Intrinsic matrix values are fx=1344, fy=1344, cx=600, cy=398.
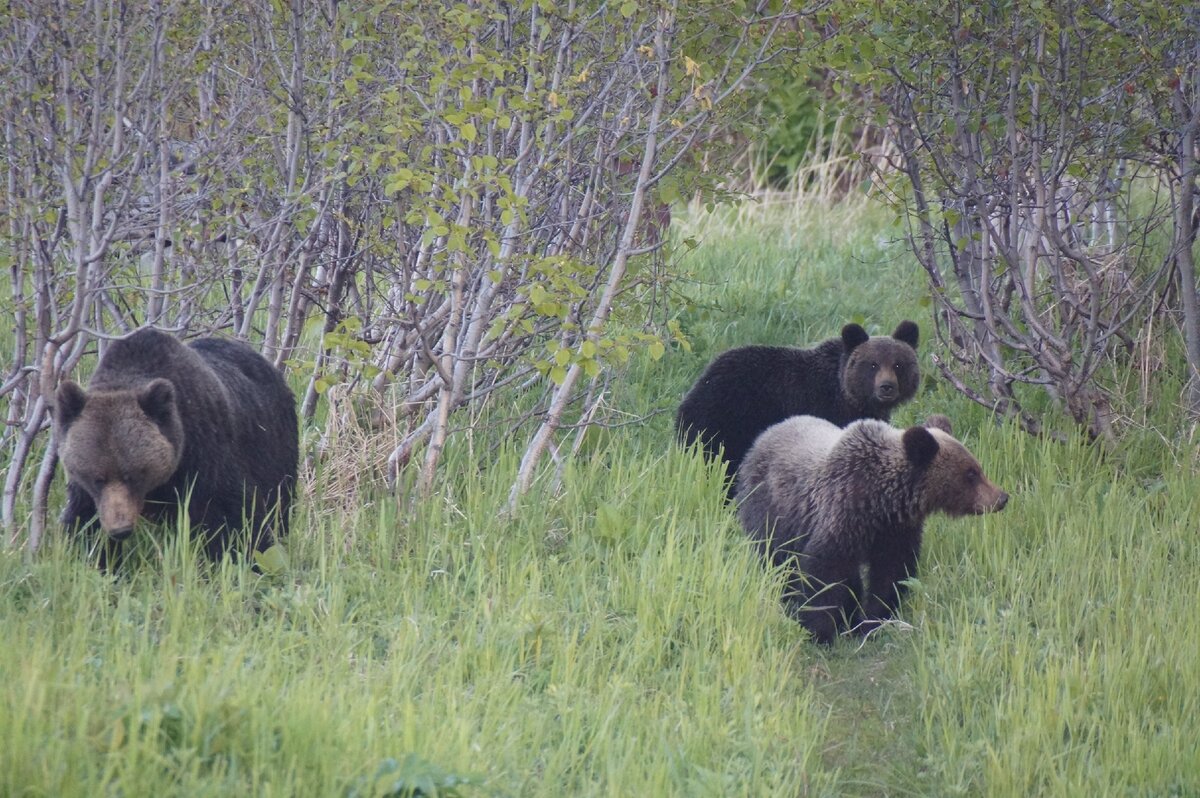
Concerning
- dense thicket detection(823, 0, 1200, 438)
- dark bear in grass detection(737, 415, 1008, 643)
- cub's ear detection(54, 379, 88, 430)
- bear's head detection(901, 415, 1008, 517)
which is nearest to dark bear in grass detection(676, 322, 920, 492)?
dense thicket detection(823, 0, 1200, 438)

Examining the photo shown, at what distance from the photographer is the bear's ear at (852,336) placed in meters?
8.22

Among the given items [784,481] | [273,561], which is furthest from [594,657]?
[784,481]

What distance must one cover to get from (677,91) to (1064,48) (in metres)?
2.29

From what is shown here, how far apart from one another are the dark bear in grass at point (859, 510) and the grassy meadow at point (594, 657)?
0.15m

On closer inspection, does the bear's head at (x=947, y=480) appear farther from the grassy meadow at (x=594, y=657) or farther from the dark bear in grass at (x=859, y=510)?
the grassy meadow at (x=594, y=657)

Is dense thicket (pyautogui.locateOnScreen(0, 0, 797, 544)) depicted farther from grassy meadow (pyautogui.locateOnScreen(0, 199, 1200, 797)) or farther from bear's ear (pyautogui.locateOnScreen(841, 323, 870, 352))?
bear's ear (pyautogui.locateOnScreen(841, 323, 870, 352))

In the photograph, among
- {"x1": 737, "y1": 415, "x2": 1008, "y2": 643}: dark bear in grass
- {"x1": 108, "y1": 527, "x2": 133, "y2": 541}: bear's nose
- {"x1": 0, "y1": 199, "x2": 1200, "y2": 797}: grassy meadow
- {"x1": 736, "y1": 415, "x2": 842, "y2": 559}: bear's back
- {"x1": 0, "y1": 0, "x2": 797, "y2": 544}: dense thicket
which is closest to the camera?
{"x1": 0, "y1": 199, "x2": 1200, "y2": 797}: grassy meadow

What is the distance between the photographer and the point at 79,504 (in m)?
5.48

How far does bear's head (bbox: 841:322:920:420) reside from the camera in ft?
26.9

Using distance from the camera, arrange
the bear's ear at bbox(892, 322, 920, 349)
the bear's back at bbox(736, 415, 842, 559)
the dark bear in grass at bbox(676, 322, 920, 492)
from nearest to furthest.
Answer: the bear's back at bbox(736, 415, 842, 559)
the dark bear in grass at bbox(676, 322, 920, 492)
the bear's ear at bbox(892, 322, 920, 349)

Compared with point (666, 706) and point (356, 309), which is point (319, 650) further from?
point (356, 309)

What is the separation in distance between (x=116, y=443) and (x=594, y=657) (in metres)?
2.02

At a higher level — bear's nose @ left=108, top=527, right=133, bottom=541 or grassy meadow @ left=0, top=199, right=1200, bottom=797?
bear's nose @ left=108, top=527, right=133, bottom=541

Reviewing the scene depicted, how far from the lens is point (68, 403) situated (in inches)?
204
